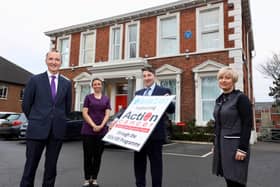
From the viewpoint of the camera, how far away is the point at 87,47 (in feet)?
52.6

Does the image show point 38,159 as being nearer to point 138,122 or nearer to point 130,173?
point 138,122

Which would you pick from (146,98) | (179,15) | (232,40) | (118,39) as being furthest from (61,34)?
(146,98)

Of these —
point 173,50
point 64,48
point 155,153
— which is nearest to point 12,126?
point 64,48

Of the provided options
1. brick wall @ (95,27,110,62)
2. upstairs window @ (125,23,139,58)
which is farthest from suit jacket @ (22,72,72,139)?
brick wall @ (95,27,110,62)

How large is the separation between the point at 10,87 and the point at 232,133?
29215mm

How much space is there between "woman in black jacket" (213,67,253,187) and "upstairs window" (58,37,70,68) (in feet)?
50.0

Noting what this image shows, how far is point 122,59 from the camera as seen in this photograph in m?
14.2

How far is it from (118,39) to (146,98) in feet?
39.4

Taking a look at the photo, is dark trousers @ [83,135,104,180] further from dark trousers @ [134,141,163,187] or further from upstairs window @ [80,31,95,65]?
upstairs window @ [80,31,95,65]

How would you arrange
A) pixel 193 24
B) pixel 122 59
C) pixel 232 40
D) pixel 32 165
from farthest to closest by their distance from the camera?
pixel 122 59
pixel 193 24
pixel 232 40
pixel 32 165

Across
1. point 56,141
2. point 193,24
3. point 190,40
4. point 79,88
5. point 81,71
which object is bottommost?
point 56,141

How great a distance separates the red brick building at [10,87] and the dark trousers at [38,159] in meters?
26.7

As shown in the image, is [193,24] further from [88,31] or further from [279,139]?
[279,139]

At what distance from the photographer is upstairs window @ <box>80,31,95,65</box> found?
15766mm
